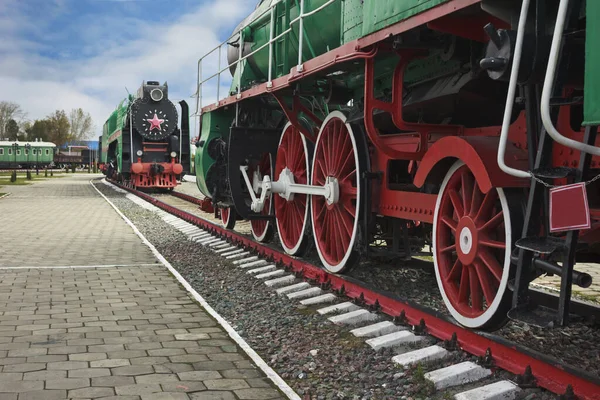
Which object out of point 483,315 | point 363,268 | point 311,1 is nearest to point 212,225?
point 363,268

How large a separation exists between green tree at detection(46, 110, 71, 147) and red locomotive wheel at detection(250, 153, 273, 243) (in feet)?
295

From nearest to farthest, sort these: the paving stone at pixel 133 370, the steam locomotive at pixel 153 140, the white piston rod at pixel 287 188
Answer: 1. the paving stone at pixel 133 370
2. the white piston rod at pixel 287 188
3. the steam locomotive at pixel 153 140

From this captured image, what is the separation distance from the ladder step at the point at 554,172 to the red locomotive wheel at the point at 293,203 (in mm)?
4157

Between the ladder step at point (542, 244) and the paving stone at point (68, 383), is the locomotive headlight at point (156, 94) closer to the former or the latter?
the paving stone at point (68, 383)

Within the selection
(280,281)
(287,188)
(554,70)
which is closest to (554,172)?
(554,70)

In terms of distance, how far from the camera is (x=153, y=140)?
23.0m

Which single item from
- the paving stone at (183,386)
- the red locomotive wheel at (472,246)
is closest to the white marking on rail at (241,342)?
the paving stone at (183,386)

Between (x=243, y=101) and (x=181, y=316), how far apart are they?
14.2 ft

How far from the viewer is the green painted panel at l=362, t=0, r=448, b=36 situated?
151 inches

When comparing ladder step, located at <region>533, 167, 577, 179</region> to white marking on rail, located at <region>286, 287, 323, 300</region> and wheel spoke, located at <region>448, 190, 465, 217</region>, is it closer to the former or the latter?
wheel spoke, located at <region>448, 190, 465, 217</region>

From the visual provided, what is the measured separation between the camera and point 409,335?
410 cm

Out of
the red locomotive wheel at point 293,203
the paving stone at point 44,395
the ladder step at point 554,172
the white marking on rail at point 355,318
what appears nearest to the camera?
the ladder step at point 554,172

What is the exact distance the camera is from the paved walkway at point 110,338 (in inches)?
134

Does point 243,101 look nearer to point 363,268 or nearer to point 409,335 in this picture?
point 363,268
